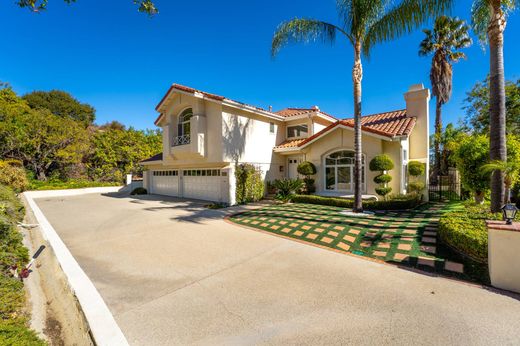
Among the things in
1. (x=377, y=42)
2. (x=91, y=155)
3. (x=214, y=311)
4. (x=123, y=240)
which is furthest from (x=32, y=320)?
(x=91, y=155)

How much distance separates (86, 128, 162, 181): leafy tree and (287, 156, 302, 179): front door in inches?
845

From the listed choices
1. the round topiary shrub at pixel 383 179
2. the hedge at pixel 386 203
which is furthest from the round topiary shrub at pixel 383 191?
the hedge at pixel 386 203

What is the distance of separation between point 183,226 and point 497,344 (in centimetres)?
901

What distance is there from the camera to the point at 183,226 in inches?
370

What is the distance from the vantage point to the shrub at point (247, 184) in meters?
15.3

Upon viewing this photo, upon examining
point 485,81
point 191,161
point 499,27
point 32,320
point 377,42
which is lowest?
point 32,320

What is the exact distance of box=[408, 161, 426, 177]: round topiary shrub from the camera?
44.4 ft

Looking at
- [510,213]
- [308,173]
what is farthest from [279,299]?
[308,173]

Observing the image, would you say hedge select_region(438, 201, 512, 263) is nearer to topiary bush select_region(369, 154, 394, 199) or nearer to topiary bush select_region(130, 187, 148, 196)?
topiary bush select_region(369, 154, 394, 199)

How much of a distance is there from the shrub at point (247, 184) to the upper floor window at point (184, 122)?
18.2 ft

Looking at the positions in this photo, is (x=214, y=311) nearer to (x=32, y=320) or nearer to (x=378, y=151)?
(x=32, y=320)

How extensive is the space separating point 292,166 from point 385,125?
7152 millimetres

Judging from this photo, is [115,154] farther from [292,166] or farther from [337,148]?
[337,148]

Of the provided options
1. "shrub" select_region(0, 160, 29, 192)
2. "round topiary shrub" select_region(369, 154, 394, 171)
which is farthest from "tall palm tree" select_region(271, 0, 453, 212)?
"shrub" select_region(0, 160, 29, 192)
